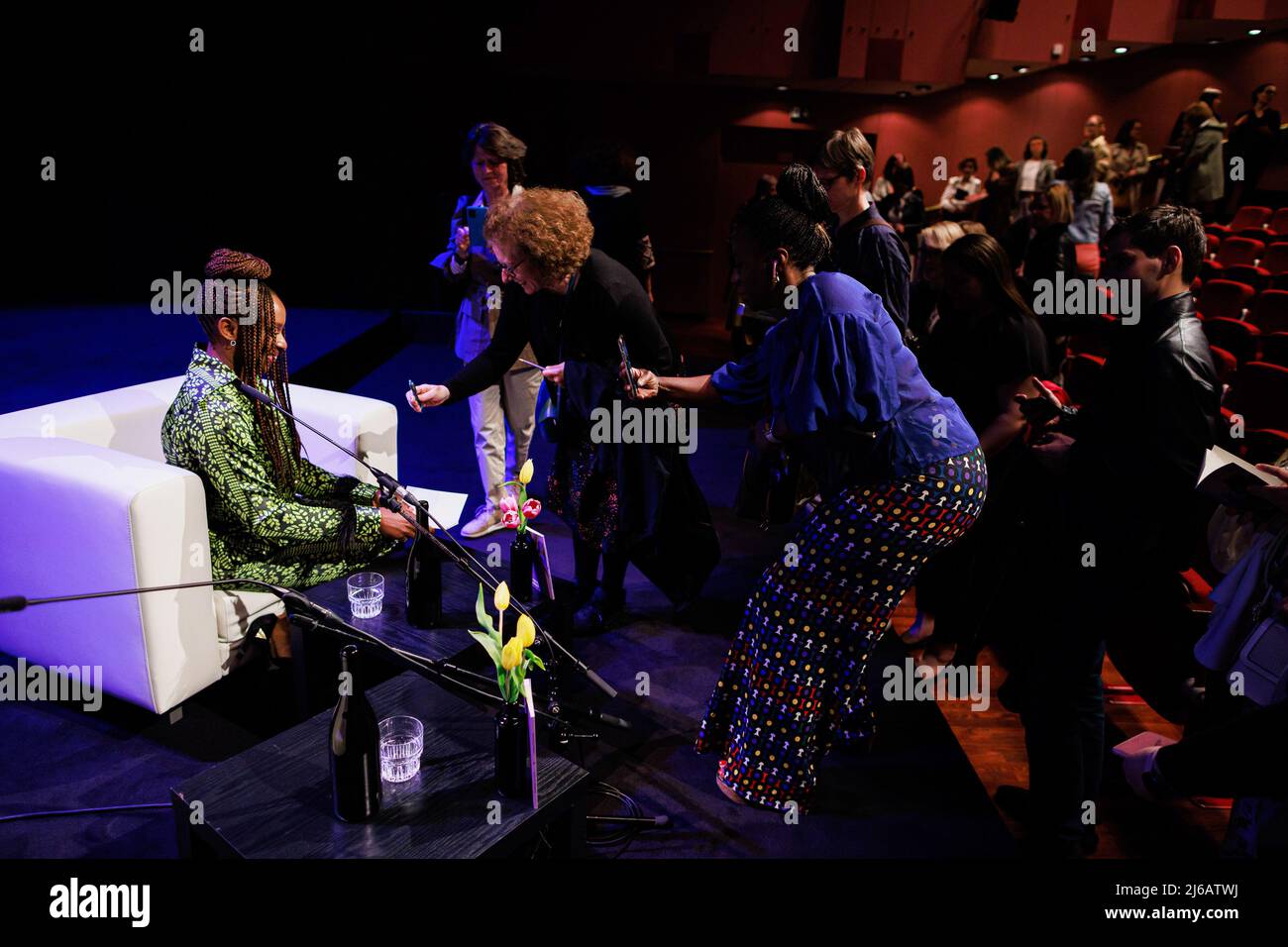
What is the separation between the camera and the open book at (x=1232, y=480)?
5.70 feet

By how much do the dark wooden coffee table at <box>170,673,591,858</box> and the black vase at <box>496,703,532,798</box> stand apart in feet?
0.07

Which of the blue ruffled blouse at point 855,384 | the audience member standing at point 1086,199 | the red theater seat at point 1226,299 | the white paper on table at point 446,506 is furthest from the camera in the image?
the audience member standing at point 1086,199

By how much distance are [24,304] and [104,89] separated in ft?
5.46

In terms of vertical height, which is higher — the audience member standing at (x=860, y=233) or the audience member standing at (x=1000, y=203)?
the audience member standing at (x=1000, y=203)

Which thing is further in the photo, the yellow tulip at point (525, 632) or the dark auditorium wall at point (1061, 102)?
the dark auditorium wall at point (1061, 102)

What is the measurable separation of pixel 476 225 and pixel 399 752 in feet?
8.34

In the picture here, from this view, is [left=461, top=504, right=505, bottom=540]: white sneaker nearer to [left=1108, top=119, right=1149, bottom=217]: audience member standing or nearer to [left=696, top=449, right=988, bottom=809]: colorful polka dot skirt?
[left=696, top=449, right=988, bottom=809]: colorful polka dot skirt

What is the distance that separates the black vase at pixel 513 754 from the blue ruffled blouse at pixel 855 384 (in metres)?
0.82

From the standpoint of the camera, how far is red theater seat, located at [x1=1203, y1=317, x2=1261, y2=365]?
14.5 ft

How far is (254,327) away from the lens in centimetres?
247

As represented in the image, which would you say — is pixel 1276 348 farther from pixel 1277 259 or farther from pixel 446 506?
pixel 446 506

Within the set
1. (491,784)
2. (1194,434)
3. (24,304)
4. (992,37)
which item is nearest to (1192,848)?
(1194,434)

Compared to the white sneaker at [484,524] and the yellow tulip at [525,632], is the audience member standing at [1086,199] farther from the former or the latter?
the yellow tulip at [525,632]

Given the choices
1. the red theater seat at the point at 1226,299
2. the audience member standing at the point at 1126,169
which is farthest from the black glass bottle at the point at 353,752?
the audience member standing at the point at 1126,169
